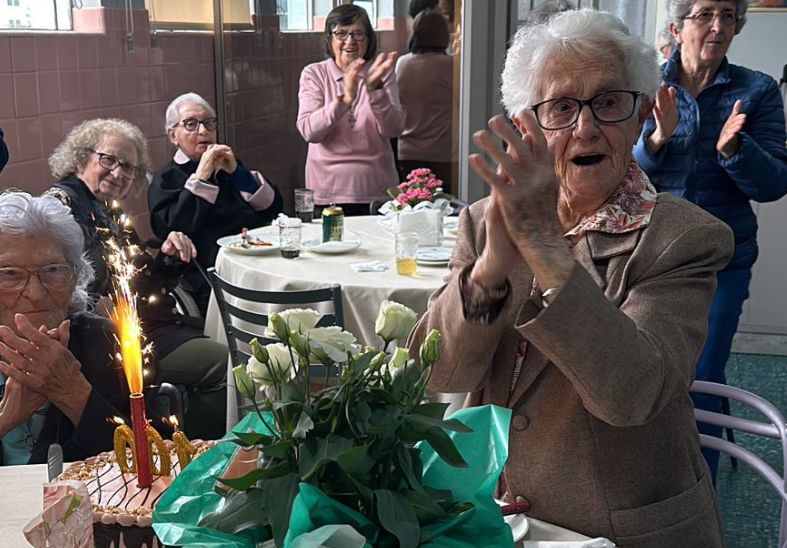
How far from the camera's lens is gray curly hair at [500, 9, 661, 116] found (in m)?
1.57

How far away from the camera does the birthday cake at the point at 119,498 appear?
1170mm

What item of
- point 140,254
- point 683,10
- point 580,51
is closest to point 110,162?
point 140,254

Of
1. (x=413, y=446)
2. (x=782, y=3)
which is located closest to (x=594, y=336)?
(x=413, y=446)

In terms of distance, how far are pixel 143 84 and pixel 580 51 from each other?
11.1ft

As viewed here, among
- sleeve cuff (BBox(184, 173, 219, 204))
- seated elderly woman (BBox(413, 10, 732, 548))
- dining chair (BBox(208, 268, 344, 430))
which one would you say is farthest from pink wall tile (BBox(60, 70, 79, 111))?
seated elderly woman (BBox(413, 10, 732, 548))

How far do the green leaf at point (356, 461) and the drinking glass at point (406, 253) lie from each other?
2.20 metres

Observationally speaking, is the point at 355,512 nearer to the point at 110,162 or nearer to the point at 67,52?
the point at 110,162

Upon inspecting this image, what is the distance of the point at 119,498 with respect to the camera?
1231 millimetres

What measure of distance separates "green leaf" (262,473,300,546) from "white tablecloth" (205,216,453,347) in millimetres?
1981

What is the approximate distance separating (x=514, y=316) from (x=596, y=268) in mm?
156

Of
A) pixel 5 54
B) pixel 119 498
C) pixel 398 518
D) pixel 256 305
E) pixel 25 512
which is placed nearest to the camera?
pixel 398 518

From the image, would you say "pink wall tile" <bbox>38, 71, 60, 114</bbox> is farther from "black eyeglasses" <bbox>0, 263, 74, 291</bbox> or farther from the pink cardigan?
"black eyeglasses" <bbox>0, 263, 74, 291</bbox>

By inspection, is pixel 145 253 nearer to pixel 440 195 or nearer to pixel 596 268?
pixel 440 195

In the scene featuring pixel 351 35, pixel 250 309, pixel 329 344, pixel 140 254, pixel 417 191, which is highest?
pixel 351 35
